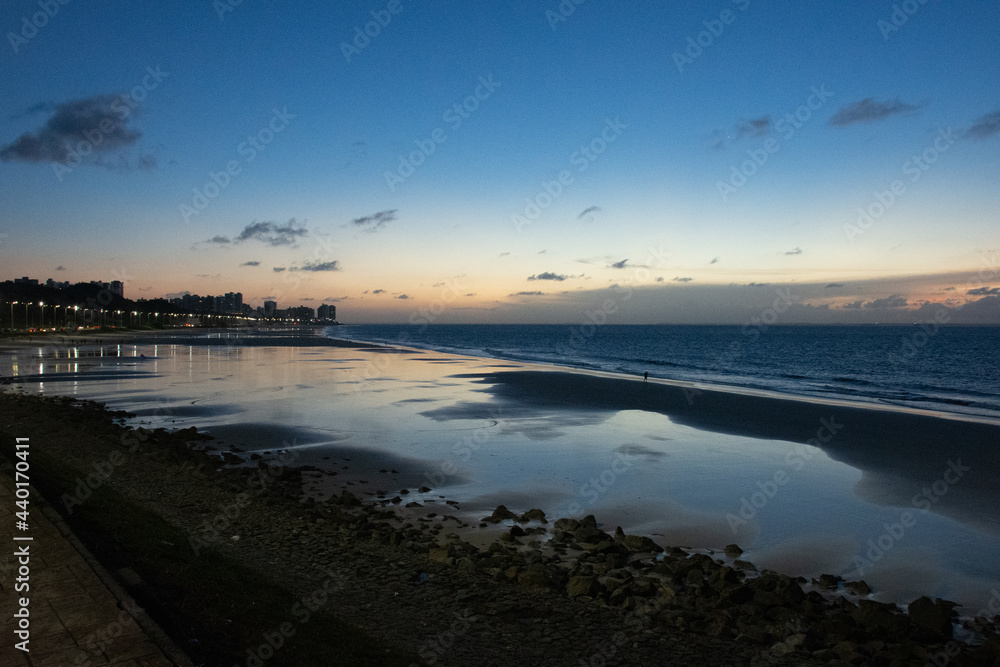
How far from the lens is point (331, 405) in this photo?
26.8 m

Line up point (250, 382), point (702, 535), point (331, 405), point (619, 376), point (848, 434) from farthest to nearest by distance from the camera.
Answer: point (619, 376)
point (250, 382)
point (331, 405)
point (848, 434)
point (702, 535)

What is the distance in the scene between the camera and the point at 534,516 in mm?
11758

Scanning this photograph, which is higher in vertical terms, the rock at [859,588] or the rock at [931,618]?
the rock at [931,618]

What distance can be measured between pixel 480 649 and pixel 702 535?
5.87 metres

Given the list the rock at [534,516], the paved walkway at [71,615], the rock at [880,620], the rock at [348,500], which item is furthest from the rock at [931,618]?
the rock at [348,500]

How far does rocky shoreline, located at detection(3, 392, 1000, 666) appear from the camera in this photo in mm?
6902

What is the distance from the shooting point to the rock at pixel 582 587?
823cm

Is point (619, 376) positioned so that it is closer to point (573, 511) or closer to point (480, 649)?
point (573, 511)

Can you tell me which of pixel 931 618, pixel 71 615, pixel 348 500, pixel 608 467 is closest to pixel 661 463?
pixel 608 467

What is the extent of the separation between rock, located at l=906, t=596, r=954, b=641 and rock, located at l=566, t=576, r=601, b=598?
383 cm

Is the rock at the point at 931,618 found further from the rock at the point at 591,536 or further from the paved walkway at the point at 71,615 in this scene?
the paved walkway at the point at 71,615

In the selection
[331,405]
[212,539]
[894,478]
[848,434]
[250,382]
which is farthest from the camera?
[250,382]

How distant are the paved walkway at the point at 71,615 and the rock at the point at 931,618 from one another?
8.03 meters

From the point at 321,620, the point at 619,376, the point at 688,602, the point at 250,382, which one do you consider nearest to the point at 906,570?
the point at 688,602
